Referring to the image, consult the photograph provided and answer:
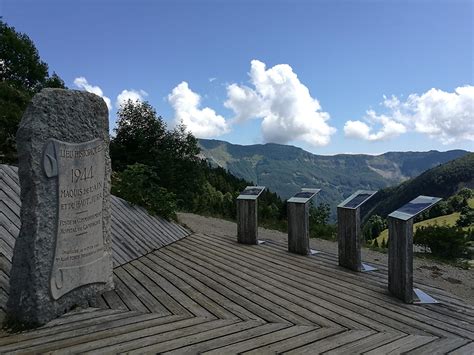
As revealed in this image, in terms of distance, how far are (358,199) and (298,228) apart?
143 cm

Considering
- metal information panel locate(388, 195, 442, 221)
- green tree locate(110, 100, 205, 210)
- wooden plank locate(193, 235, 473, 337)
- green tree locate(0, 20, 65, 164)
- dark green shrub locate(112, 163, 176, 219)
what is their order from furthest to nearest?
green tree locate(0, 20, 65, 164) < green tree locate(110, 100, 205, 210) < dark green shrub locate(112, 163, 176, 219) < metal information panel locate(388, 195, 442, 221) < wooden plank locate(193, 235, 473, 337)

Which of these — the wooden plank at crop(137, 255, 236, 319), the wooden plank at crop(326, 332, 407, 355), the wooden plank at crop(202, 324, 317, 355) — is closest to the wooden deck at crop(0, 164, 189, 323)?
the wooden plank at crop(137, 255, 236, 319)

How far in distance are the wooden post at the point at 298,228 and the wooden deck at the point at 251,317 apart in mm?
1055

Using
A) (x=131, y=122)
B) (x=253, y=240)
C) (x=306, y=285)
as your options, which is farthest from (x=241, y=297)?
Result: (x=131, y=122)

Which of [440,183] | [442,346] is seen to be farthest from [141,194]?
[440,183]

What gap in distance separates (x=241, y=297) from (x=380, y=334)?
1604 mm

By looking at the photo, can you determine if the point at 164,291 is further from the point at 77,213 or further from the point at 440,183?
the point at 440,183

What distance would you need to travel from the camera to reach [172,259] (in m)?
6.29

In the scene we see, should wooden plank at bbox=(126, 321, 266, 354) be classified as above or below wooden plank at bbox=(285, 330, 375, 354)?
above

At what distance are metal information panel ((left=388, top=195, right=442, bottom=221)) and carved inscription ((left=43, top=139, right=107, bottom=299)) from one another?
12.1 ft

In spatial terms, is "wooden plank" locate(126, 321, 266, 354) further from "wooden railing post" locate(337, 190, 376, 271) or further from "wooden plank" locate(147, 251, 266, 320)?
"wooden railing post" locate(337, 190, 376, 271)

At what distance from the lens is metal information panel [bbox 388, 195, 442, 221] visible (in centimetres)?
446

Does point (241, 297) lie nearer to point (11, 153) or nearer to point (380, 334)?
point (380, 334)

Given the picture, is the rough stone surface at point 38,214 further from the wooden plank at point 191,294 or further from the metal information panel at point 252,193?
the metal information panel at point 252,193
